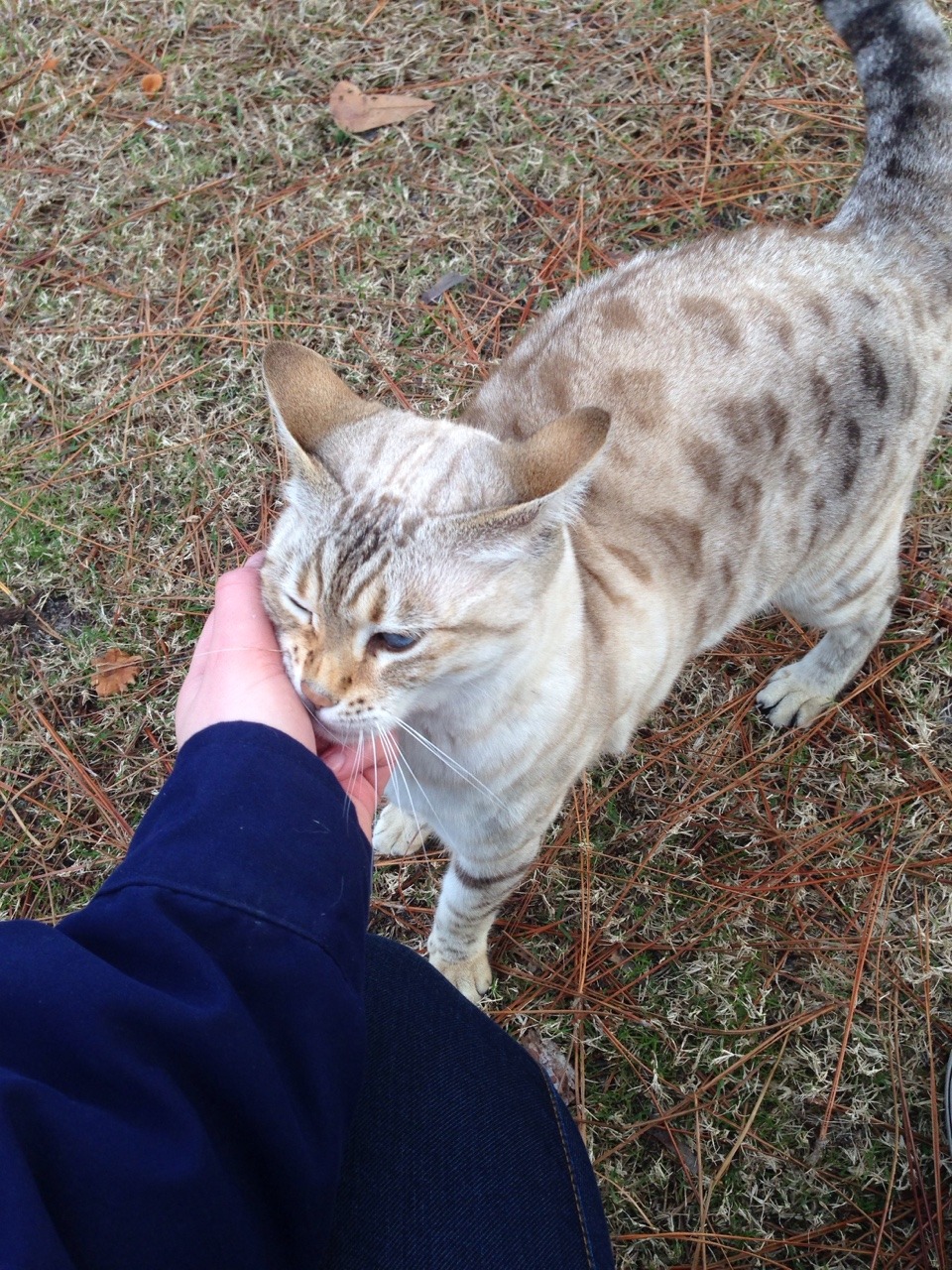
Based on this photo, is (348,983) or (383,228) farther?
(383,228)

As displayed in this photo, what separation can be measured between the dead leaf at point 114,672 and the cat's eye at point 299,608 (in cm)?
142

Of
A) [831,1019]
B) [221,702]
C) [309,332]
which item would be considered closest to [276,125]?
[309,332]

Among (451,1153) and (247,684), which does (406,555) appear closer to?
(247,684)

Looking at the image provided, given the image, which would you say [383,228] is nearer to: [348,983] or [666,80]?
[666,80]

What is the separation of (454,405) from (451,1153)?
2396 mm

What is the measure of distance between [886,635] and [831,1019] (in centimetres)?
120

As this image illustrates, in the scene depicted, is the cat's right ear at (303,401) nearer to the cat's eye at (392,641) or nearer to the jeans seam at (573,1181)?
the cat's eye at (392,641)

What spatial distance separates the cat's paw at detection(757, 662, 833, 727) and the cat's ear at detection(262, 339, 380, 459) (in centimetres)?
166

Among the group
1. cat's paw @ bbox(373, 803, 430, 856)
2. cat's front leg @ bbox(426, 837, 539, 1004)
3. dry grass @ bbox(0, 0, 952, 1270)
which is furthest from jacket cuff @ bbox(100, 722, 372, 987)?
dry grass @ bbox(0, 0, 952, 1270)

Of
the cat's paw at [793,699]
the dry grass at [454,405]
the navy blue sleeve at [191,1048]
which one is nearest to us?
the navy blue sleeve at [191,1048]

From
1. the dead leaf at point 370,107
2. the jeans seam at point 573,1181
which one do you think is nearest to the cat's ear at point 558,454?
the jeans seam at point 573,1181

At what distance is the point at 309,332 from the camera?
132 inches

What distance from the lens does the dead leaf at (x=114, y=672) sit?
9.45 feet

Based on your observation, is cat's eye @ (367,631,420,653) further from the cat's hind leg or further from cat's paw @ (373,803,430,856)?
the cat's hind leg
